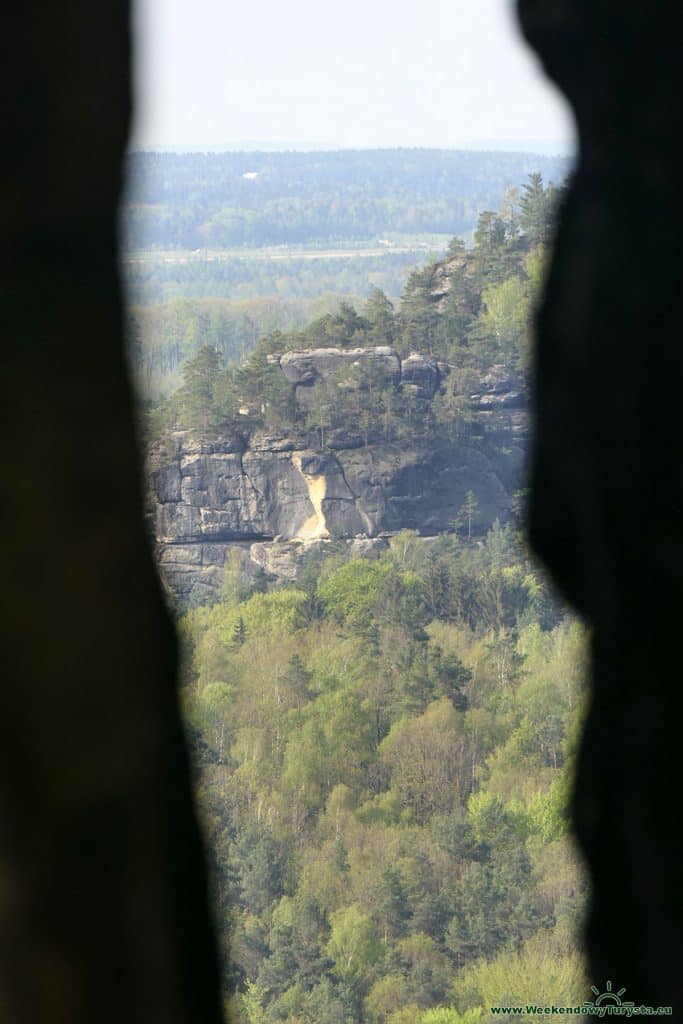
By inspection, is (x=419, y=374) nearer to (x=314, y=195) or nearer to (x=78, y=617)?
(x=78, y=617)

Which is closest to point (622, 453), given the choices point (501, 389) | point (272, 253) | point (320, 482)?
point (320, 482)

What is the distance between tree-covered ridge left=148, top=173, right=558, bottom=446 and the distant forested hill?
32.9m

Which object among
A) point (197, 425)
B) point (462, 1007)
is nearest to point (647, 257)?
point (462, 1007)

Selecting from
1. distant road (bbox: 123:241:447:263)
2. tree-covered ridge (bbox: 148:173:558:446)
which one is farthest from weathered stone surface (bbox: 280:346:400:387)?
distant road (bbox: 123:241:447:263)

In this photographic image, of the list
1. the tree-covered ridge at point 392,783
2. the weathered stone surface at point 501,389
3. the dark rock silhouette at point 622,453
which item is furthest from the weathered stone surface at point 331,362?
the dark rock silhouette at point 622,453

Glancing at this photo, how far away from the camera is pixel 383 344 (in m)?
47.4

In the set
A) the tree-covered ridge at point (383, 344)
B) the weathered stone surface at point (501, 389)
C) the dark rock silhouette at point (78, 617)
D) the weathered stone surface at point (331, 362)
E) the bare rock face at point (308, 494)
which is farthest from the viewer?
the weathered stone surface at point (501, 389)

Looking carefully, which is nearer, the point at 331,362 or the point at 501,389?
the point at 331,362

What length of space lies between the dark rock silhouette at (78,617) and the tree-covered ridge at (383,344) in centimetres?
4408

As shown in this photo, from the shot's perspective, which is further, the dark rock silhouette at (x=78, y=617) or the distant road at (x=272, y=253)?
the distant road at (x=272, y=253)

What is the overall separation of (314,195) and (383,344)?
48.2m

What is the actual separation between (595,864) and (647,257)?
139cm

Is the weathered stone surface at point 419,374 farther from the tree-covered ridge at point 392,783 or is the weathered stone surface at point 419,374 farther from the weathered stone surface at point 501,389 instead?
the tree-covered ridge at point 392,783

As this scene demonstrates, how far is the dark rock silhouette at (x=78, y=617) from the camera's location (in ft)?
6.85
